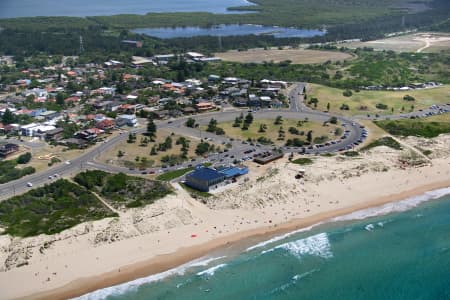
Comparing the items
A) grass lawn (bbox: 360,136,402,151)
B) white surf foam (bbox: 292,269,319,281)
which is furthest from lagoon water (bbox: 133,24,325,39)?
white surf foam (bbox: 292,269,319,281)

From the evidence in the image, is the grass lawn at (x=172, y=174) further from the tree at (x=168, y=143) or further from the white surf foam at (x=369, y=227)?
the white surf foam at (x=369, y=227)

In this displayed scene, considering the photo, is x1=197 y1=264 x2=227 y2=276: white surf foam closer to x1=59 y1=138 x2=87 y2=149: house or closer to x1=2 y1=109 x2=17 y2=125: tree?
x1=59 y1=138 x2=87 y2=149: house

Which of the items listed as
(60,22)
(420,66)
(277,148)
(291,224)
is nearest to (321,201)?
(291,224)

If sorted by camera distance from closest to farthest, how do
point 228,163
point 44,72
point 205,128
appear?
point 228,163 → point 205,128 → point 44,72

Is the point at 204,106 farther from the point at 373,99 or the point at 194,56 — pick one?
the point at 194,56

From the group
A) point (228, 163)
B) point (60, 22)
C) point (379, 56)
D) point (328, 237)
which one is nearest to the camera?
point (328, 237)

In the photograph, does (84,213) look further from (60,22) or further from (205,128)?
(60,22)

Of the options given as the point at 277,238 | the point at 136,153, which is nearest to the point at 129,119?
the point at 136,153

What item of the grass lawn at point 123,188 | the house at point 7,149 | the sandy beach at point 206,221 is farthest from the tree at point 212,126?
the house at point 7,149
